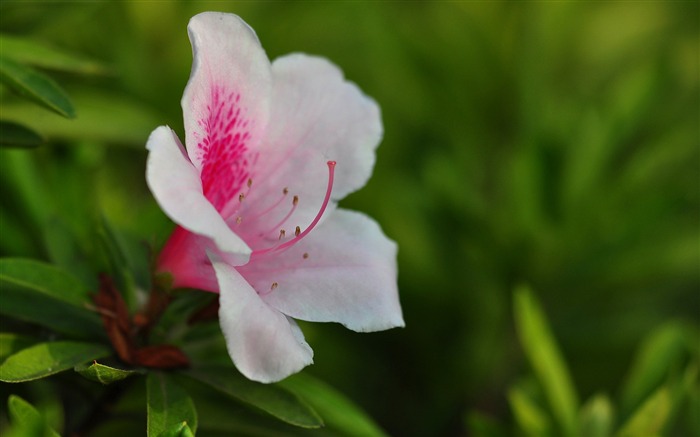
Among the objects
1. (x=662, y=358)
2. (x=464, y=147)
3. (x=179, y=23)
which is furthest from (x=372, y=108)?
(x=179, y=23)

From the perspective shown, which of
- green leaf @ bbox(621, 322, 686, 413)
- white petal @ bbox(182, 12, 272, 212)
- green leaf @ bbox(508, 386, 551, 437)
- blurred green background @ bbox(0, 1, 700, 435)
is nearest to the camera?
white petal @ bbox(182, 12, 272, 212)

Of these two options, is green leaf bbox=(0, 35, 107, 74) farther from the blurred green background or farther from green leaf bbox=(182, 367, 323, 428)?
green leaf bbox=(182, 367, 323, 428)

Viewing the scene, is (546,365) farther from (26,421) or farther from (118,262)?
(26,421)

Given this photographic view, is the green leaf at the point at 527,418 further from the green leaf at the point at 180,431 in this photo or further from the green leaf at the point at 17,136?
the green leaf at the point at 17,136

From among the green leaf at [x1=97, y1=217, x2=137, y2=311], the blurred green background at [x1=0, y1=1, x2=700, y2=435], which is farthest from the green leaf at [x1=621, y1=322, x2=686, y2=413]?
the green leaf at [x1=97, y1=217, x2=137, y2=311]

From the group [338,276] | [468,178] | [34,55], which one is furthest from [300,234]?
[468,178]

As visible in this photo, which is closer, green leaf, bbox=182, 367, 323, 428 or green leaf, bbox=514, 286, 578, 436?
green leaf, bbox=182, 367, 323, 428

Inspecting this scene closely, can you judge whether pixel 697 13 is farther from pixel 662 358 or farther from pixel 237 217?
pixel 237 217

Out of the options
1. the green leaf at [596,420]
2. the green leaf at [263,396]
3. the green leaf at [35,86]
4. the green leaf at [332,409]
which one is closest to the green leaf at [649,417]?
the green leaf at [596,420]
